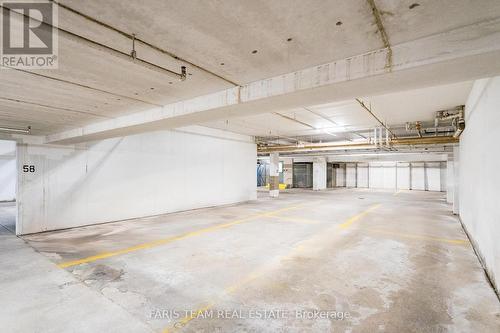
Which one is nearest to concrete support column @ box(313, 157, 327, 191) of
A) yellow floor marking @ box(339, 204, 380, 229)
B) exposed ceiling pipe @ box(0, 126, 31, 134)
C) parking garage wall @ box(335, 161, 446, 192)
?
parking garage wall @ box(335, 161, 446, 192)

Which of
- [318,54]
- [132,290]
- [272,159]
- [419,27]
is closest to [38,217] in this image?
[132,290]

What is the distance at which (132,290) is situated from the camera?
3.12 metres

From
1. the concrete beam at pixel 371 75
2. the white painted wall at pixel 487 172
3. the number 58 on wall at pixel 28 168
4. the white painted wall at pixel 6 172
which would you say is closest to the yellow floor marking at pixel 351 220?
the white painted wall at pixel 487 172

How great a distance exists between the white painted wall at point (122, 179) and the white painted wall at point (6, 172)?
8266mm

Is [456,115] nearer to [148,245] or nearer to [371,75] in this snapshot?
[371,75]

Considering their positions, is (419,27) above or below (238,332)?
above

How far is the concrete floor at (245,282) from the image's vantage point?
8.21 feet

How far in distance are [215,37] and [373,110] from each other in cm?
516

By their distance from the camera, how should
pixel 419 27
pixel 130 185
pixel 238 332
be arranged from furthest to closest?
pixel 130 185 → pixel 238 332 → pixel 419 27

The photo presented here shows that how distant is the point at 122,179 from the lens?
753cm

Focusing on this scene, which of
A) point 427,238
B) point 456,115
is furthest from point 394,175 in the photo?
point 427,238

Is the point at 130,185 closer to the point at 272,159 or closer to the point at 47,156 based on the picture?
the point at 47,156

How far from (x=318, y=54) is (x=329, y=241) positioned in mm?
4143

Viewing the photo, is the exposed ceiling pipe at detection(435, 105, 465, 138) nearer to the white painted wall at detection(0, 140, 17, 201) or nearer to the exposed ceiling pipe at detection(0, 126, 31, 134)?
the exposed ceiling pipe at detection(0, 126, 31, 134)
